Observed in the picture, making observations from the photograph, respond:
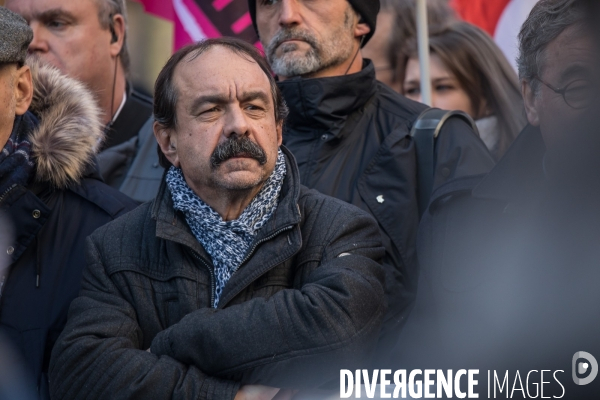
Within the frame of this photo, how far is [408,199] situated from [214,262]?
0.90 metres

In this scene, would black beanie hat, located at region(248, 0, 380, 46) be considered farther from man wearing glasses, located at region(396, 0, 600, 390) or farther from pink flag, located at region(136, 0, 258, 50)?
pink flag, located at region(136, 0, 258, 50)

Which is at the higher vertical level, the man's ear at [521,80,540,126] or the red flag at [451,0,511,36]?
the red flag at [451,0,511,36]

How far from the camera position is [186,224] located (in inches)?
115

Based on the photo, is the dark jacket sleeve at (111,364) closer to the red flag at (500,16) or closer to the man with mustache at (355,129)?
the man with mustache at (355,129)

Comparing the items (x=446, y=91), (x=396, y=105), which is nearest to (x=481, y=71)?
(x=446, y=91)

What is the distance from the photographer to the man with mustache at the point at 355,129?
3389mm

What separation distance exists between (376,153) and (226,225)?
91 centimetres

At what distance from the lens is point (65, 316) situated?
10.4ft

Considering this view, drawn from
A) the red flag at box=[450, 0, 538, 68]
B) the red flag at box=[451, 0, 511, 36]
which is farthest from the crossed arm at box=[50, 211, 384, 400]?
the red flag at box=[451, 0, 511, 36]

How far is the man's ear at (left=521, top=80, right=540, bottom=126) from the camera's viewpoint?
297cm

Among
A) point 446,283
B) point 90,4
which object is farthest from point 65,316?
point 90,4

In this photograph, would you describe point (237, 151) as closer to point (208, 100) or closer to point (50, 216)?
point (208, 100)

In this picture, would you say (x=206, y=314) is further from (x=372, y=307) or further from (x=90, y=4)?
(x=90, y=4)

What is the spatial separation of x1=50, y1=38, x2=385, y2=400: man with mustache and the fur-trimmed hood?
405mm
